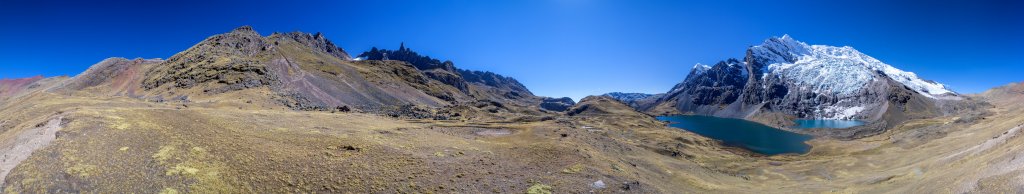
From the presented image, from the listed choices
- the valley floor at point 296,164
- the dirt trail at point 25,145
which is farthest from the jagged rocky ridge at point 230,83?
the dirt trail at point 25,145

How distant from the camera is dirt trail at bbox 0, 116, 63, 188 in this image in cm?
2677

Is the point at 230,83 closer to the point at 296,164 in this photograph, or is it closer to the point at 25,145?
the point at 25,145

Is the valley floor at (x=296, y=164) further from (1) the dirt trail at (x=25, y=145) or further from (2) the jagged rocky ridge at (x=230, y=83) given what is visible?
(2) the jagged rocky ridge at (x=230, y=83)

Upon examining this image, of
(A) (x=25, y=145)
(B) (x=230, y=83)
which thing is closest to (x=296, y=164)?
(A) (x=25, y=145)

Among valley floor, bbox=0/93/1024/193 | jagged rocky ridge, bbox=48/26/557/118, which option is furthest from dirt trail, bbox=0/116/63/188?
jagged rocky ridge, bbox=48/26/557/118

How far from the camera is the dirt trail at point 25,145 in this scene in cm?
2677

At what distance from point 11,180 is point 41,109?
45.2m

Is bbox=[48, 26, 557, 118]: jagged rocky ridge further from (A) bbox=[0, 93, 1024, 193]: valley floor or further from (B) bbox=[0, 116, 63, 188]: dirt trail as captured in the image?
(B) bbox=[0, 116, 63, 188]: dirt trail

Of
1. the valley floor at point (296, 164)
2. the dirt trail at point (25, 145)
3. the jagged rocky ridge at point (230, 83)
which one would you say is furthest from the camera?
the jagged rocky ridge at point (230, 83)

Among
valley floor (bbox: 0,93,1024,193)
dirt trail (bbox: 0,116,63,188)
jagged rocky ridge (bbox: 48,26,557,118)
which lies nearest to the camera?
dirt trail (bbox: 0,116,63,188)

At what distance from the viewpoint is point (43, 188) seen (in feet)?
80.1

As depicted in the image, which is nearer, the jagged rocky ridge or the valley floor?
the valley floor

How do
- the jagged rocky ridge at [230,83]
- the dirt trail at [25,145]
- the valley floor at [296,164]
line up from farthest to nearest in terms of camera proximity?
the jagged rocky ridge at [230,83] → the valley floor at [296,164] → the dirt trail at [25,145]

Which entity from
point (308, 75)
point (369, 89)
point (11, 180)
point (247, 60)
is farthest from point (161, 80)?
point (11, 180)
